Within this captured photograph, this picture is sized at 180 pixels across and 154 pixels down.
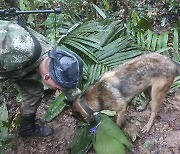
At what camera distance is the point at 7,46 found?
140 inches

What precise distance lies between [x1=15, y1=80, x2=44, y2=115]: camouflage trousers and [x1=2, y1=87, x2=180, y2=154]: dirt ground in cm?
57

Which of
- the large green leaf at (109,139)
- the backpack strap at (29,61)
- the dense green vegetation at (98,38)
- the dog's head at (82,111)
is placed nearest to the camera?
the backpack strap at (29,61)

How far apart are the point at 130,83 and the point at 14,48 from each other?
5.80ft

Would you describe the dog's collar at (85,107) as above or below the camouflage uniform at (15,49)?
below

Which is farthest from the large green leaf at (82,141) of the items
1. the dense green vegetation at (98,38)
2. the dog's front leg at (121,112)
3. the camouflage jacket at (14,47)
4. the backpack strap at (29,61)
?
the camouflage jacket at (14,47)

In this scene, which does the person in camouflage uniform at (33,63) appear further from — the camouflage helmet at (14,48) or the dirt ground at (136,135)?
the dirt ground at (136,135)

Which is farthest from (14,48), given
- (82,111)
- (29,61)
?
(82,111)

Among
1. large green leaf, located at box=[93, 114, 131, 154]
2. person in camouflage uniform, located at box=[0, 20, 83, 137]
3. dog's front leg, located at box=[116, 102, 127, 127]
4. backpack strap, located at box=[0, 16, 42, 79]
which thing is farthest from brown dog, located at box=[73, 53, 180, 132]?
backpack strap, located at box=[0, 16, 42, 79]

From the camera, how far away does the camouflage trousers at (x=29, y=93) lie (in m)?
4.50

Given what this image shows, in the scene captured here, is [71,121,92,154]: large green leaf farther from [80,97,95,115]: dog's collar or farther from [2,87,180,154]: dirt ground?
[80,97,95,115]: dog's collar

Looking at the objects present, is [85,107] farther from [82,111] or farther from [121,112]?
[121,112]

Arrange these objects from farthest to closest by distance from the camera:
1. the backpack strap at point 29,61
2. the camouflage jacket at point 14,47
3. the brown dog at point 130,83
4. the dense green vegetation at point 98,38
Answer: the dense green vegetation at point 98,38, the brown dog at point 130,83, the backpack strap at point 29,61, the camouflage jacket at point 14,47

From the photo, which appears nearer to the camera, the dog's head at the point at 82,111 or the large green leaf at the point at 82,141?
the dog's head at the point at 82,111

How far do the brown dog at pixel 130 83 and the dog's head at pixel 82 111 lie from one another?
0.09 metres
